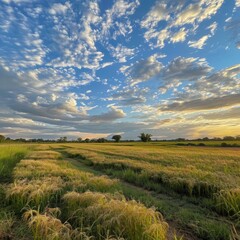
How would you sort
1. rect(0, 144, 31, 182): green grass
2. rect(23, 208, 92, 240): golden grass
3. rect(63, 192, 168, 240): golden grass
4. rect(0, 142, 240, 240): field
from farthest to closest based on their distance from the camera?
rect(0, 144, 31, 182): green grass < rect(0, 142, 240, 240): field < rect(63, 192, 168, 240): golden grass < rect(23, 208, 92, 240): golden grass

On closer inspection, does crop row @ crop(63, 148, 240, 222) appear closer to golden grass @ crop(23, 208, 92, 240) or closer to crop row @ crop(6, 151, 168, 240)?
crop row @ crop(6, 151, 168, 240)

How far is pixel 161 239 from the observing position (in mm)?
4332

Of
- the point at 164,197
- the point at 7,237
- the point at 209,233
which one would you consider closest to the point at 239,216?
the point at 209,233

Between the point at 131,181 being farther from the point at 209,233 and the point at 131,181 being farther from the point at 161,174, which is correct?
the point at 209,233

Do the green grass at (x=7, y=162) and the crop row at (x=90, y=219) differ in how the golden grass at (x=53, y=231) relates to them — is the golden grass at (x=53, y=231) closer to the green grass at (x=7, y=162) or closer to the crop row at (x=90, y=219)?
the crop row at (x=90, y=219)

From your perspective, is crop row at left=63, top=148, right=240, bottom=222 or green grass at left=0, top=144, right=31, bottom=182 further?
green grass at left=0, top=144, right=31, bottom=182

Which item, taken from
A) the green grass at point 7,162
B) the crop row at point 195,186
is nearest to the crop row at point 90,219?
the crop row at point 195,186

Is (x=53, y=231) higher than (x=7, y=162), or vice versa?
(x=7, y=162)

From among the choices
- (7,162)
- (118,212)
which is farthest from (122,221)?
(7,162)

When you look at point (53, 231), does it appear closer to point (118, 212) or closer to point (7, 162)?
point (118, 212)

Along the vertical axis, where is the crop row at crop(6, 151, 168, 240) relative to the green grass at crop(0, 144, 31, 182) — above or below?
below

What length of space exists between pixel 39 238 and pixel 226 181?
7.91 m

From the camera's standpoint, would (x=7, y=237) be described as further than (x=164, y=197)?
No

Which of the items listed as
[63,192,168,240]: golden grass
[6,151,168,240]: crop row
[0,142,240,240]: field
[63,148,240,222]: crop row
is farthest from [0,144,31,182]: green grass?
[63,192,168,240]: golden grass
